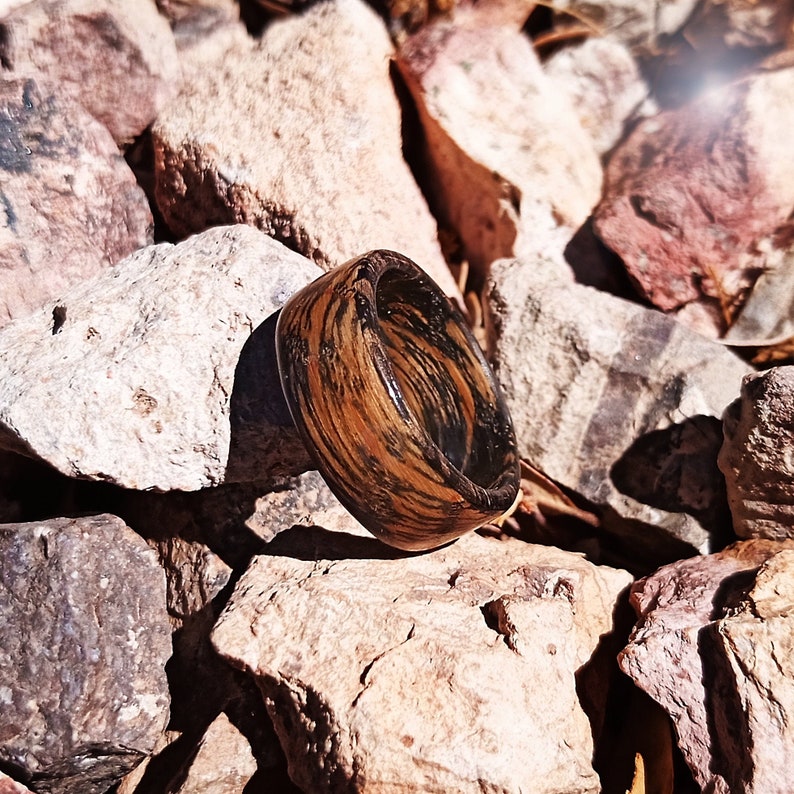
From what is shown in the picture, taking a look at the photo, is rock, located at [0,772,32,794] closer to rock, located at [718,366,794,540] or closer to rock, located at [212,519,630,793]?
rock, located at [212,519,630,793]

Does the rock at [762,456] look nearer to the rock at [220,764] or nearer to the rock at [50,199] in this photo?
the rock at [220,764]

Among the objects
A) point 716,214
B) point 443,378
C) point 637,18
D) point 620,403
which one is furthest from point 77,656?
point 637,18

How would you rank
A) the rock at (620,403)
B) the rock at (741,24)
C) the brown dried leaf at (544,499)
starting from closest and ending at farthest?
1. the rock at (620,403)
2. the brown dried leaf at (544,499)
3. the rock at (741,24)

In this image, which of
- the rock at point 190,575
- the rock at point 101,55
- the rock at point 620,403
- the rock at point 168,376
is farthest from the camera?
the rock at point 101,55

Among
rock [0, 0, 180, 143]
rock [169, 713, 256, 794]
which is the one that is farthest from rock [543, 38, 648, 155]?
rock [169, 713, 256, 794]

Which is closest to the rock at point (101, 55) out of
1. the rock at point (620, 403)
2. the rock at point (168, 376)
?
the rock at point (168, 376)

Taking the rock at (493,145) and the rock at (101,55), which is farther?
the rock at (493,145)
